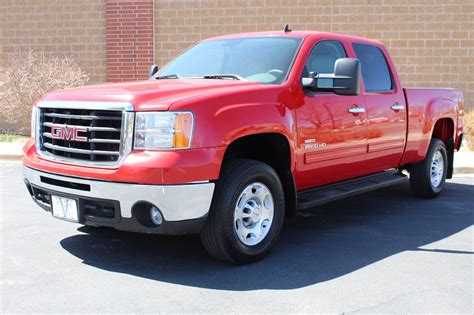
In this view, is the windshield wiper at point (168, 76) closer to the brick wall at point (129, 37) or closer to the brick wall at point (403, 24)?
the brick wall at point (403, 24)

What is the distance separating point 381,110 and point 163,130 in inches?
121

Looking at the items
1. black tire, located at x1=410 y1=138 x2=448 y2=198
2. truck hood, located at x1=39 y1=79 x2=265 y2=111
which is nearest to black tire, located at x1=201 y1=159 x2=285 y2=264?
truck hood, located at x1=39 y1=79 x2=265 y2=111

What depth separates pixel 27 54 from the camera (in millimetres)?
15672

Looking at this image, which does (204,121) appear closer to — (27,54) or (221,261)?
(221,261)

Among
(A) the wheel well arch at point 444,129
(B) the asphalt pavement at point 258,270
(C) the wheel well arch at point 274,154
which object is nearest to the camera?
(B) the asphalt pavement at point 258,270

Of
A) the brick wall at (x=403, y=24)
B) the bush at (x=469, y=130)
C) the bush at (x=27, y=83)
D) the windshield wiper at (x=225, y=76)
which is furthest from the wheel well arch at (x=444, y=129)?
the bush at (x=27, y=83)

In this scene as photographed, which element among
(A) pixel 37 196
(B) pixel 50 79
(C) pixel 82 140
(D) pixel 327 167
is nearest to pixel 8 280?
(A) pixel 37 196

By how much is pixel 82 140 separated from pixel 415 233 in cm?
353

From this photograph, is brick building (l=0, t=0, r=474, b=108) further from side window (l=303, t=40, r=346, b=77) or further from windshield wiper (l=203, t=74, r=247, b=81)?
windshield wiper (l=203, t=74, r=247, b=81)

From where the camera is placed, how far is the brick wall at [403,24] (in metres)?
14.1

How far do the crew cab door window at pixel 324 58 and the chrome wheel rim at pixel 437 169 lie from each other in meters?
2.55

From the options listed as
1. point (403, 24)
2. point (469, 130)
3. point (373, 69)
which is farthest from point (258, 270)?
point (403, 24)

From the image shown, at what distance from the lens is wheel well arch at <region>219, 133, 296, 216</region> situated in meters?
5.14

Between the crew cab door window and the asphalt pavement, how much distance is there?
166 cm
